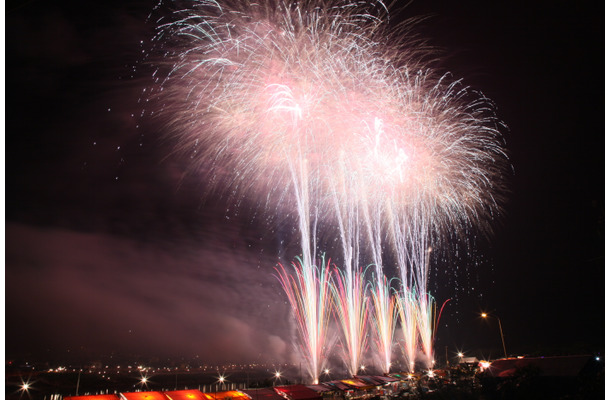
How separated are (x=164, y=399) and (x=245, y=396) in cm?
343

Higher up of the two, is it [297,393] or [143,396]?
[143,396]

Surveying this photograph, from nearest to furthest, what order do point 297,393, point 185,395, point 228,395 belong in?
point 185,395
point 228,395
point 297,393

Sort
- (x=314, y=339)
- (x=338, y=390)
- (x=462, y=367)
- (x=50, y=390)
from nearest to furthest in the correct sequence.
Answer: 1. (x=338, y=390)
2. (x=314, y=339)
3. (x=462, y=367)
4. (x=50, y=390)

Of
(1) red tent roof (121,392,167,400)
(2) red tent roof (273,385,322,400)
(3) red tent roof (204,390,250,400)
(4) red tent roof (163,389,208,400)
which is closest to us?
(1) red tent roof (121,392,167,400)

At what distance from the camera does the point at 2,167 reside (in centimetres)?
524

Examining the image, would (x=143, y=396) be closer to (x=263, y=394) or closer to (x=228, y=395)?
(x=228, y=395)

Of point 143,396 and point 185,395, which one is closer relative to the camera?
point 143,396

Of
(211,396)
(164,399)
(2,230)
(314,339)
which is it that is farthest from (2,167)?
(314,339)

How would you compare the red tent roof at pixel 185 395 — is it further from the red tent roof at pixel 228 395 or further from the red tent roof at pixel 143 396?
the red tent roof at pixel 228 395

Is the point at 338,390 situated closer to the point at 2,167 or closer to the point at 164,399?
the point at 164,399

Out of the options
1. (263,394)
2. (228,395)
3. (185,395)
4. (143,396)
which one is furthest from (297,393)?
(143,396)

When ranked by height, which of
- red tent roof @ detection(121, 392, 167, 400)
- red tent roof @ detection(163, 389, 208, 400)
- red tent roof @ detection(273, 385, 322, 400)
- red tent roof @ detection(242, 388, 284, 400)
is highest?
red tent roof @ detection(121, 392, 167, 400)

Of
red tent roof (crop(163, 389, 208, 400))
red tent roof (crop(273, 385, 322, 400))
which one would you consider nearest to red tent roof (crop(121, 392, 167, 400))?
red tent roof (crop(163, 389, 208, 400))

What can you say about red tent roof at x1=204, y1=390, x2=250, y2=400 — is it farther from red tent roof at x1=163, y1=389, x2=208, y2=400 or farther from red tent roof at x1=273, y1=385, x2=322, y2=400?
red tent roof at x1=273, y1=385, x2=322, y2=400
